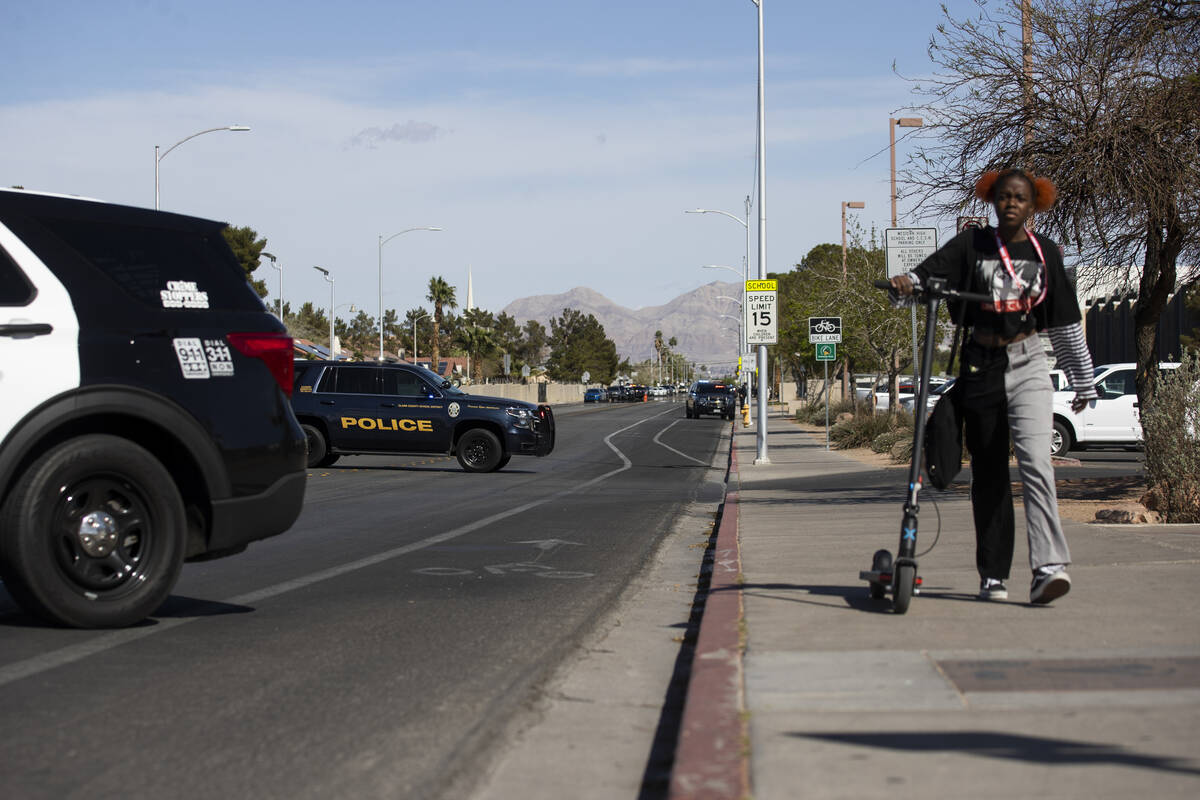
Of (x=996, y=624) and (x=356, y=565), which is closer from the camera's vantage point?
(x=996, y=624)

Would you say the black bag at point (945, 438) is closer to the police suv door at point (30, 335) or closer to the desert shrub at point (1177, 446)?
the police suv door at point (30, 335)

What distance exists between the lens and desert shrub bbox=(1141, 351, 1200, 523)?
34.6ft

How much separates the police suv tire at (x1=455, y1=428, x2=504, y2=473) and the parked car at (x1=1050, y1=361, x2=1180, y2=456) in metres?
10.1

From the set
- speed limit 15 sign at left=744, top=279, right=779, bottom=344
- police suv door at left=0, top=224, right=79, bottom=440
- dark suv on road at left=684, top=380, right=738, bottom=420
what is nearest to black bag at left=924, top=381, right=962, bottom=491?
police suv door at left=0, top=224, right=79, bottom=440

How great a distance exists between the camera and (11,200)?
619 centimetres

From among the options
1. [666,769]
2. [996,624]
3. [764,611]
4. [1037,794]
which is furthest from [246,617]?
[1037,794]

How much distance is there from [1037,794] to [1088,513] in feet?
28.8

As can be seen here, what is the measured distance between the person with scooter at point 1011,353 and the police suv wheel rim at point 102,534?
153 inches

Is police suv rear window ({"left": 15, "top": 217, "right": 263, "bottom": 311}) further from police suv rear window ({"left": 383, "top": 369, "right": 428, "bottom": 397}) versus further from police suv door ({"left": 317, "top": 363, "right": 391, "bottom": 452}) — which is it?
police suv rear window ({"left": 383, "top": 369, "right": 428, "bottom": 397})

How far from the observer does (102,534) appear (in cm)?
612

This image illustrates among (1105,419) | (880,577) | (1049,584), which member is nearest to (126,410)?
(880,577)

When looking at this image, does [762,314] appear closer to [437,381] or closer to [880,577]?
[437,381]

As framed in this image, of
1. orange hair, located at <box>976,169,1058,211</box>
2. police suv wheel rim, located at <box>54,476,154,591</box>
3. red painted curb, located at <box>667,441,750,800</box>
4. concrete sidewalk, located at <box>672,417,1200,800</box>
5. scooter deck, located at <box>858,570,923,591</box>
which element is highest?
orange hair, located at <box>976,169,1058,211</box>

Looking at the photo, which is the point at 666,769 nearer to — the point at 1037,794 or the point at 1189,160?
the point at 1037,794
